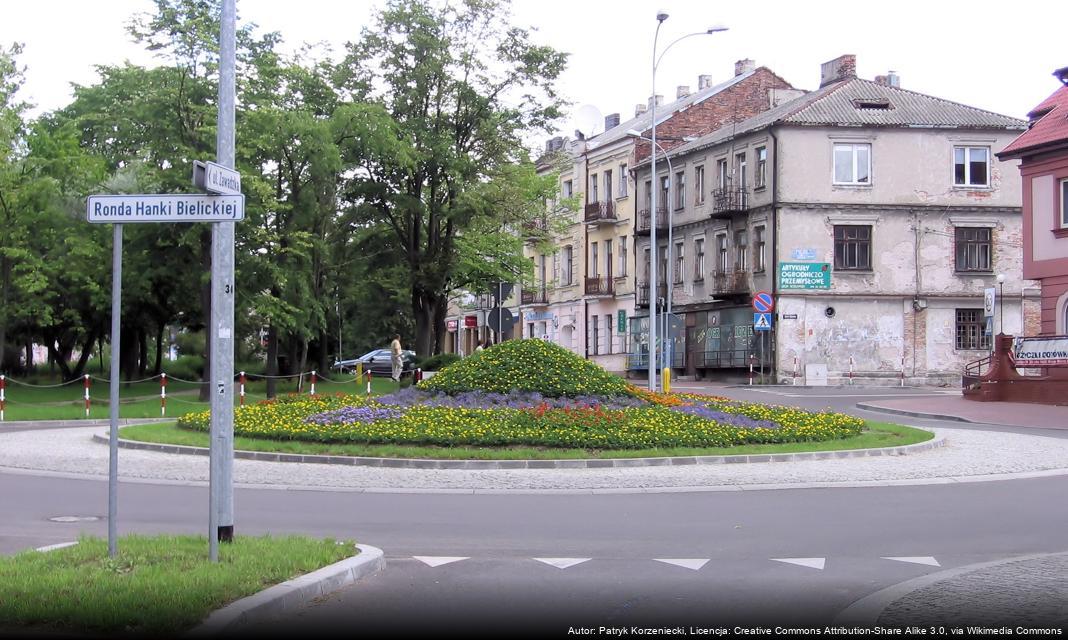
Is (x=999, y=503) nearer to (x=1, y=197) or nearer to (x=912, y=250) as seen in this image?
(x=1, y=197)

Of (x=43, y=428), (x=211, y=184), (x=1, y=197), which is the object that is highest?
(x=1, y=197)

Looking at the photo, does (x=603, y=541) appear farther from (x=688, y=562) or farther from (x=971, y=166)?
(x=971, y=166)

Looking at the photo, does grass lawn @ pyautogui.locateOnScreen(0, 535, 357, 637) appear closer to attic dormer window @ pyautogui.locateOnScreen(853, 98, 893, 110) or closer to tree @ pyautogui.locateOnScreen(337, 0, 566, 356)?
tree @ pyautogui.locateOnScreen(337, 0, 566, 356)

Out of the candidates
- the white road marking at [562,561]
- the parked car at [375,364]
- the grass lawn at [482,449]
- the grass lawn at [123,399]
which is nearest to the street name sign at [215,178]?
the white road marking at [562,561]

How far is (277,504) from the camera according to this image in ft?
45.9

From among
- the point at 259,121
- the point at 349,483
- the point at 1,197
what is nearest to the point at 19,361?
the point at 1,197

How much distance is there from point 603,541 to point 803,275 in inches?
1741

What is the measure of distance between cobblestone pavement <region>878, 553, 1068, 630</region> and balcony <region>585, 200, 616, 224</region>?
60.2 metres

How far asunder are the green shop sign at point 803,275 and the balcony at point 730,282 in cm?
247

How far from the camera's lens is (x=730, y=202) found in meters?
57.9

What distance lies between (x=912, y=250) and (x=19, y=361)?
1633 inches

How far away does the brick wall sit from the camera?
6712cm

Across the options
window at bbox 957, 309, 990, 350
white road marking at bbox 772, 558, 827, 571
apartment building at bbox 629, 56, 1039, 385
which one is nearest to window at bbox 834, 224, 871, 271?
apartment building at bbox 629, 56, 1039, 385

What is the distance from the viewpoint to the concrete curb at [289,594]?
702 cm
